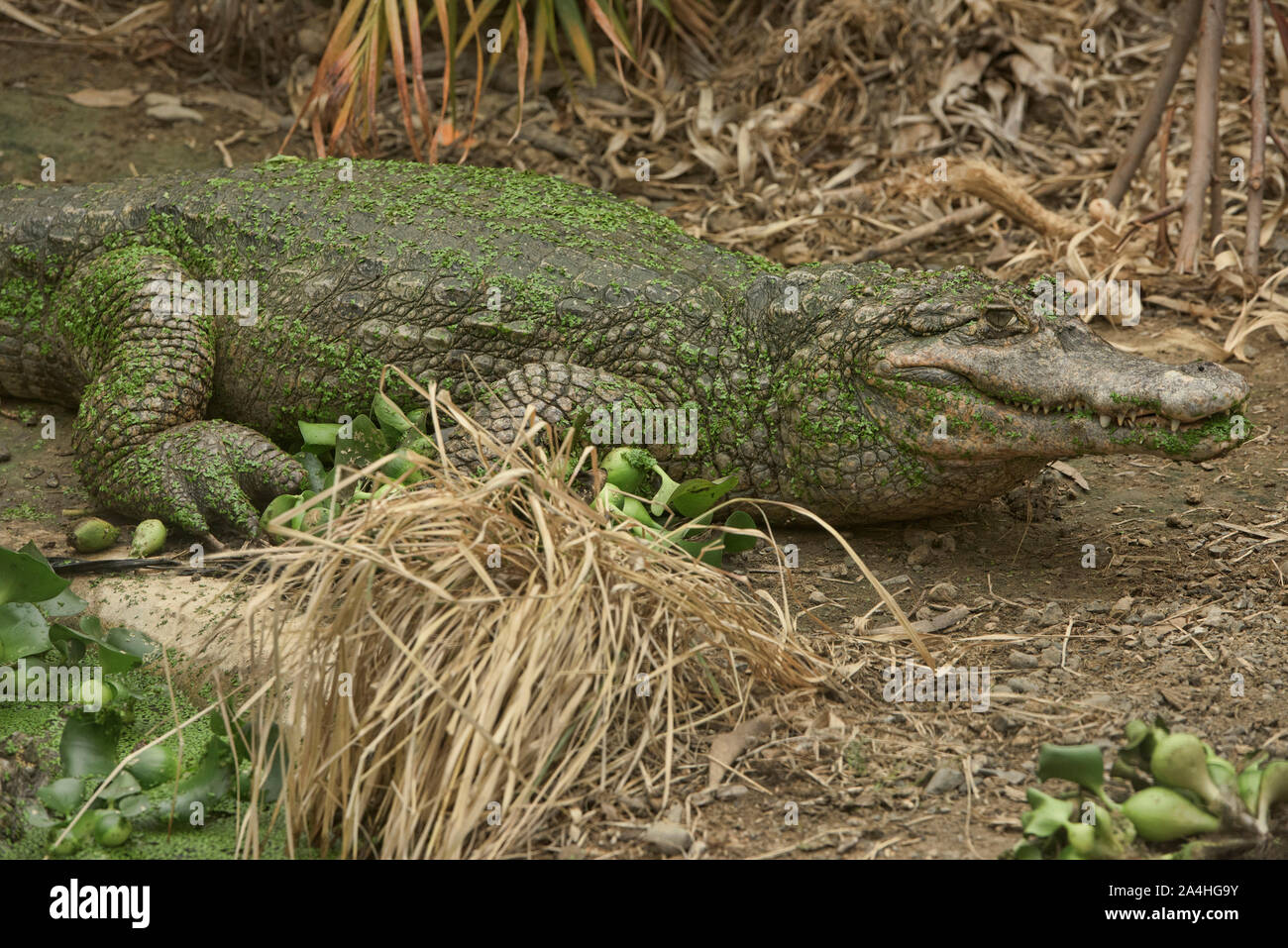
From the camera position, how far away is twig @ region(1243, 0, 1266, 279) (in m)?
5.03

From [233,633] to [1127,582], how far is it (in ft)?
8.26

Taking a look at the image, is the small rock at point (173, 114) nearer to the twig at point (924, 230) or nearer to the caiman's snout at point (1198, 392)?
the twig at point (924, 230)

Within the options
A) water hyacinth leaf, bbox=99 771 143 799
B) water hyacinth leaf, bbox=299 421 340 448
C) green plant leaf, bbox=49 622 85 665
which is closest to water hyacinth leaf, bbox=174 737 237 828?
water hyacinth leaf, bbox=99 771 143 799

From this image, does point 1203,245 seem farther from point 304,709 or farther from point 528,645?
point 304,709

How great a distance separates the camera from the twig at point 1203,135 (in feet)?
17.0

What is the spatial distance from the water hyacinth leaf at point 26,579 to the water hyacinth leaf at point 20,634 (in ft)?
0.11

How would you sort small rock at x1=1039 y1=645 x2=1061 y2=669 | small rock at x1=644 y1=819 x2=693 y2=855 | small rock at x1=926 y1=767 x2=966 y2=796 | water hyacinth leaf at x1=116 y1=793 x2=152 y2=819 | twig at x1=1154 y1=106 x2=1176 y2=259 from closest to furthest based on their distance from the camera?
small rock at x1=644 y1=819 x2=693 y2=855, small rock at x1=926 y1=767 x2=966 y2=796, water hyacinth leaf at x1=116 y1=793 x2=152 y2=819, small rock at x1=1039 y1=645 x2=1061 y2=669, twig at x1=1154 y1=106 x2=1176 y2=259

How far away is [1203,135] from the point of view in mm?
5215

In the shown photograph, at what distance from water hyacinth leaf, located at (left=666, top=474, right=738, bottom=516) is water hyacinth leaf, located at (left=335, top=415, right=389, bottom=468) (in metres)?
0.93

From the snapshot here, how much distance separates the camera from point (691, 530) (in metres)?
3.86

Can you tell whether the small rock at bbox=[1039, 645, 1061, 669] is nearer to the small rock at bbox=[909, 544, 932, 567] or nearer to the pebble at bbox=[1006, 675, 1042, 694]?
the pebble at bbox=[1006, 675, 1042, 694]

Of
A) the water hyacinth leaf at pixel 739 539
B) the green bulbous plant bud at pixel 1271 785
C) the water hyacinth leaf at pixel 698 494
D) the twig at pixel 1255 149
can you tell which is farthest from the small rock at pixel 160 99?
the green bulbous plant bud at pixel 1271 785

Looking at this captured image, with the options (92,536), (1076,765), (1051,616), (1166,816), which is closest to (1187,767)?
(1166,816)

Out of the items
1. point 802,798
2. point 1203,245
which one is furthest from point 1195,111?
point 802,798
